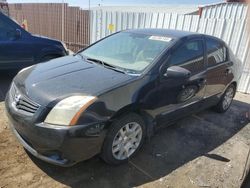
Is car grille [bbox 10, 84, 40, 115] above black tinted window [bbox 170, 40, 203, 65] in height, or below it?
below

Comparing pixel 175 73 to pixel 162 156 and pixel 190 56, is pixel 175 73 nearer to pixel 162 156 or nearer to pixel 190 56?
pixel 190 56

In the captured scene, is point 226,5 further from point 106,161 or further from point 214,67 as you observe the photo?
point 106,161

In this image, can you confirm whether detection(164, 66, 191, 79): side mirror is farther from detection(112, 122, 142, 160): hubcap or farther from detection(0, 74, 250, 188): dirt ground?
detection(0, 74, 250, 188): dirt ground

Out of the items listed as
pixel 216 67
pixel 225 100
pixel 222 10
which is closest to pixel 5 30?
pixel 216 67

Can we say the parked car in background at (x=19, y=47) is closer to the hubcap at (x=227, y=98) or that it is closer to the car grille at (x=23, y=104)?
the car grille at (x=23, y=104)

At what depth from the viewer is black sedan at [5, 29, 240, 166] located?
2572 millimetres

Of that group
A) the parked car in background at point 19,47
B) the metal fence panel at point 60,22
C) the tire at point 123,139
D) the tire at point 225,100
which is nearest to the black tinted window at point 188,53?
the tire at point 123,139

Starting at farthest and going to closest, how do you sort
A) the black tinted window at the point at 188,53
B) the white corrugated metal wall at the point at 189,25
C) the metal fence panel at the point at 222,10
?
the metal fence panel at the point at 222,10 → the white corrugated metal wall at the point at 189,25 → the black tinted window at the point at 188,53

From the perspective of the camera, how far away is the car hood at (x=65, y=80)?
2721mm

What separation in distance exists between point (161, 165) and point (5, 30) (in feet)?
14.7

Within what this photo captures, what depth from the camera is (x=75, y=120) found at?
253 cm

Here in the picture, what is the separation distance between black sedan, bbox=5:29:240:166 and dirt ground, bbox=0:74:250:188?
26cm

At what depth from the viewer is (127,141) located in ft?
10.1

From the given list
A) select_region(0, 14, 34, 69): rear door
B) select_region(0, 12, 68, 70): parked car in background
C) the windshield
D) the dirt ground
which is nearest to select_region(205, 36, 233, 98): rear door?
the dirt ground
